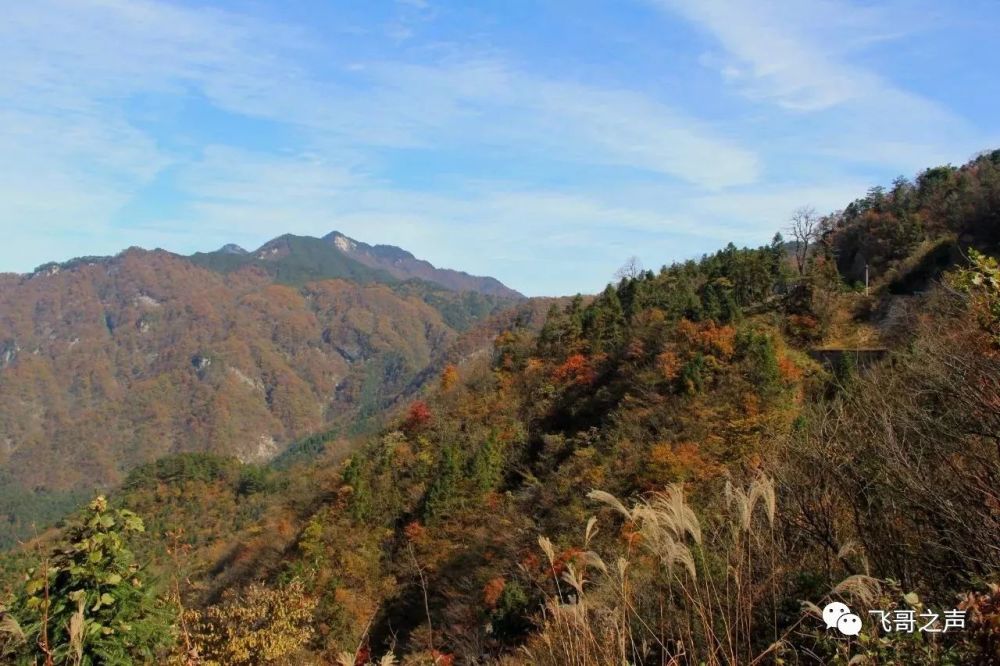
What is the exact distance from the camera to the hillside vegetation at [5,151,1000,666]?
294 cm

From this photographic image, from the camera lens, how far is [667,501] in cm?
277

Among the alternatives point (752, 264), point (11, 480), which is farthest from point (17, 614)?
point (11, 480)

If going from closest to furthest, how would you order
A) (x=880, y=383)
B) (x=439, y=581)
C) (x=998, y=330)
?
1. (x=998, y=330)
2. (x=880, y=383)
3. (x=439, y=581)

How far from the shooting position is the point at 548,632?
8.34 ft

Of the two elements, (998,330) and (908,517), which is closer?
(998,330)

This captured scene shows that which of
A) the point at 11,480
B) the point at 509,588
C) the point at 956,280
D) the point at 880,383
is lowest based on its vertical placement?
the point at 11,480

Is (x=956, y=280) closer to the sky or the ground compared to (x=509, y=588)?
closer to the sky

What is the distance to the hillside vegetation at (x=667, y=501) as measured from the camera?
2.94 meters

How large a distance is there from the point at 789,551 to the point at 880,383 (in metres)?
→ 3.98

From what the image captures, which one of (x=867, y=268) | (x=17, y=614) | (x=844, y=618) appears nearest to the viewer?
(x=844, y=618)

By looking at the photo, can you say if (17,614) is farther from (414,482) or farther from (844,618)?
(414,482)

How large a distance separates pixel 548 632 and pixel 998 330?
3.00 metres

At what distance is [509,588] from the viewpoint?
17750 millimetres

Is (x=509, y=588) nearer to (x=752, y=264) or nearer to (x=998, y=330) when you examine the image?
(x=998, y=330)
